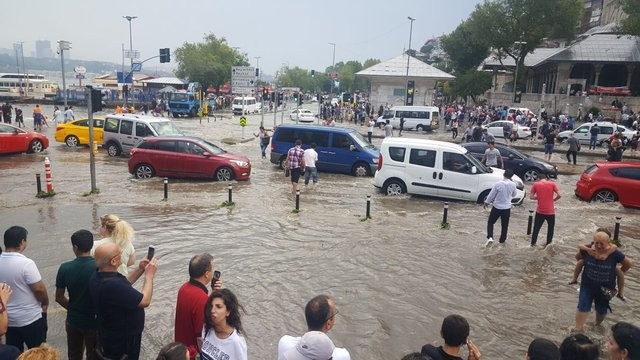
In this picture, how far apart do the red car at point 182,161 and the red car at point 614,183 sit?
10990 millimetres

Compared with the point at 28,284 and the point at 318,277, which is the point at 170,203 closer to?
the point at 318,277

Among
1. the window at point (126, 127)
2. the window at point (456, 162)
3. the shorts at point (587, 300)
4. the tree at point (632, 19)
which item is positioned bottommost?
the shorts at point (587, 300)

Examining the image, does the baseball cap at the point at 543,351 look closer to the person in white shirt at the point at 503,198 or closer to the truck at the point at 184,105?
the person in white shirt at the point at 503,198

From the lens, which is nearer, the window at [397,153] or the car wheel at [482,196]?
the car wheel at [482,196]

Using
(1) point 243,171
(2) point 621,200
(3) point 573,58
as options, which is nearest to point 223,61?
(3) point 573,58

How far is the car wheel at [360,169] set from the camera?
18.2 m

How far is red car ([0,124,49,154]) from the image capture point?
20.0 meters

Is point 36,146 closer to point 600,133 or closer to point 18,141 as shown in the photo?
point 18,141

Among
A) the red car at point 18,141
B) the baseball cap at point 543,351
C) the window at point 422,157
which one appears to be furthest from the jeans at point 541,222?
the red car at point 18,141

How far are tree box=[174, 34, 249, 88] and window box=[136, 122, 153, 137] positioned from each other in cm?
5097

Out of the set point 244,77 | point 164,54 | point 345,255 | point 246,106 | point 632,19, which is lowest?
point 345,255

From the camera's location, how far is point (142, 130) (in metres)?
20.5

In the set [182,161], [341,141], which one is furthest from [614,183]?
[182,161]

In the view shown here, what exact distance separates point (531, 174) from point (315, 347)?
16.9 m
